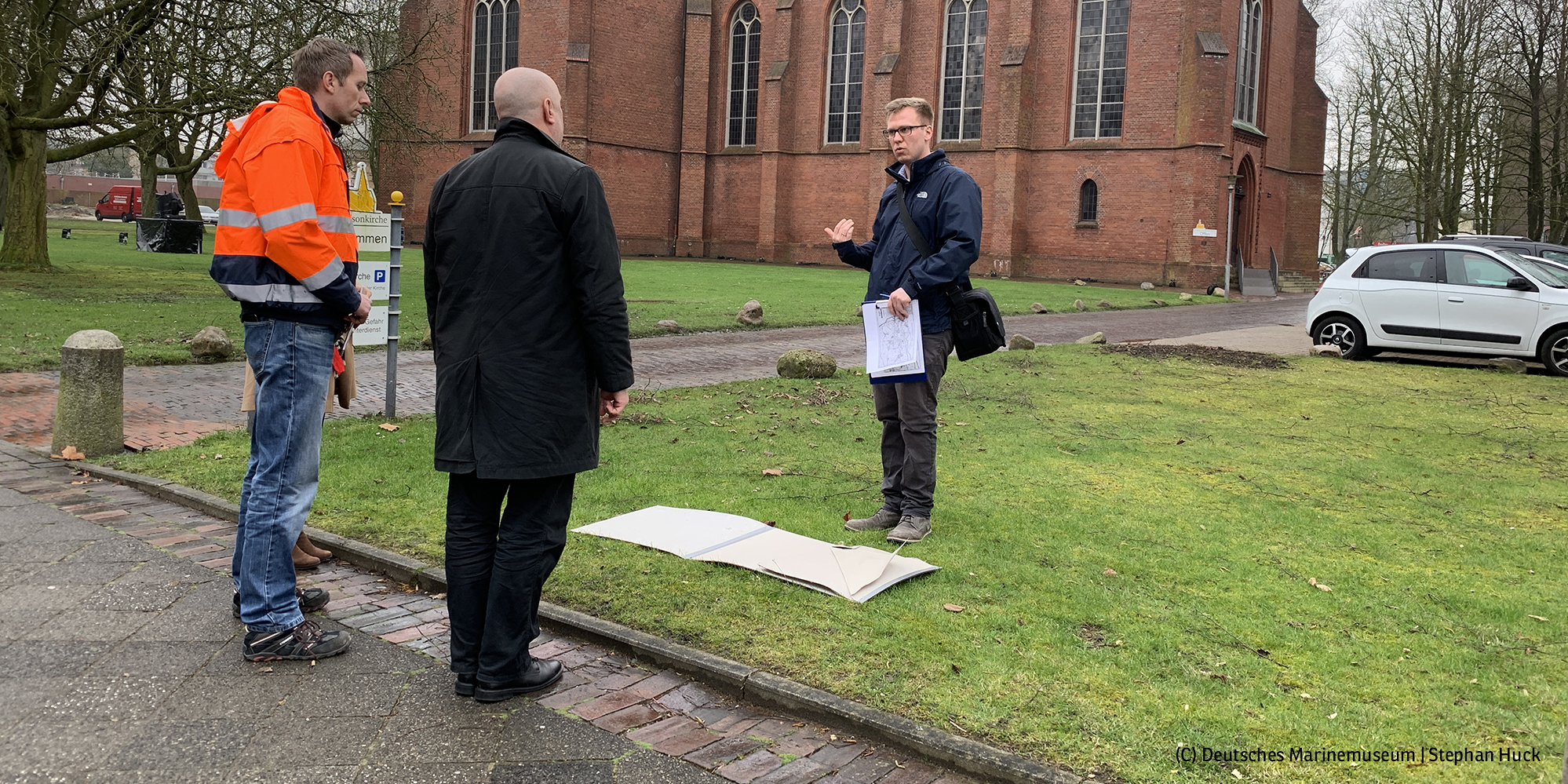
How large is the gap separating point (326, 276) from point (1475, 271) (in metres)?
15.2

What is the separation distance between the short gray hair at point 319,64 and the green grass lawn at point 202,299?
4.89m

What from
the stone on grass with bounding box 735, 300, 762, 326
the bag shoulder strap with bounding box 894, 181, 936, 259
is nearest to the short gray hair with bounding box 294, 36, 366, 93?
the bag shoulder strap with bounding box 894, 181, 936, 259

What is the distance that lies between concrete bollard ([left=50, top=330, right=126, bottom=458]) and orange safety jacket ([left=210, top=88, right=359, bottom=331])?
423 centimetres

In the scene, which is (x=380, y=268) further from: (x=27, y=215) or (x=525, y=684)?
(x=27, y=215)

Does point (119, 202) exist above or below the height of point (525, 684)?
above

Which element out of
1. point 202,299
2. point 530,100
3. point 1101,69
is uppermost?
point 1101,69

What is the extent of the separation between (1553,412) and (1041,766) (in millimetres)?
10215

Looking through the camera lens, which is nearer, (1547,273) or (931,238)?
(931,238)

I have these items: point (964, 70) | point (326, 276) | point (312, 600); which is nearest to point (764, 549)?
point (312, 600)

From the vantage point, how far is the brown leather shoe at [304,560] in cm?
507

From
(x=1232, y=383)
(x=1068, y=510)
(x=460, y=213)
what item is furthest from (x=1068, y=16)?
(x=460, y=213)

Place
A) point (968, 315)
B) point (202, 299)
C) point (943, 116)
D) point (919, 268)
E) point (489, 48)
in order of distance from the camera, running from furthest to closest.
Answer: point (489, 48), point (943, 116), point (202, 299), point (968, 315), point (919, 268)

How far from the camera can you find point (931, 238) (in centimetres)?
564

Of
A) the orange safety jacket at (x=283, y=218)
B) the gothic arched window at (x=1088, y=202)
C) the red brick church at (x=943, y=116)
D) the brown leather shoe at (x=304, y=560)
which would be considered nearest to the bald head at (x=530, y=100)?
the orange safety jacket at (x=283, y=218)
